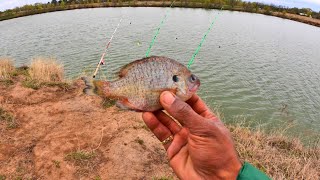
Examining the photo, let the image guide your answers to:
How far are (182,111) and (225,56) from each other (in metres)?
16.7

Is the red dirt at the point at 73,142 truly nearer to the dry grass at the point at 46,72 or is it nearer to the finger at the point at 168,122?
the dry grass at the point at 46,72

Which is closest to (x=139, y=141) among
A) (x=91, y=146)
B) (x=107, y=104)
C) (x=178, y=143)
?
(x=91, y=146)

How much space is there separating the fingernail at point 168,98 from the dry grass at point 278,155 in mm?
4155

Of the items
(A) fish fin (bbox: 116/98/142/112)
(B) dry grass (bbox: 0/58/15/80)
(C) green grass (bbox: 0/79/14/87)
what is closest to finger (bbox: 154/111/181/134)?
(A) fish fin (bbox: 116/98/142/112)

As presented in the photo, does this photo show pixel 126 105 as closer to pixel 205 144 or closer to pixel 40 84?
pixel 205 144

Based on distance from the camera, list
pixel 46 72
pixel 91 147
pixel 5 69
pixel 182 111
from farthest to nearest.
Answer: pixel 5 69, pixel 46 72, pixel 91 147, pixel 182 111

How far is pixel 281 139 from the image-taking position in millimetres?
8125

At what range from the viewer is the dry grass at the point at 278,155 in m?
6.09

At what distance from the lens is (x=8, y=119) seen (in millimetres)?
7680

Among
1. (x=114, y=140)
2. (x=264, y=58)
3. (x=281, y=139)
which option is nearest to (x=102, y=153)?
(x=114, y=140)

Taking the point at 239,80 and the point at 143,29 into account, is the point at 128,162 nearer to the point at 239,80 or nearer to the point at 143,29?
the point at 239,80

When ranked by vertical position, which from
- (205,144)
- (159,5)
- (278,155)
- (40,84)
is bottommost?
(278,155)

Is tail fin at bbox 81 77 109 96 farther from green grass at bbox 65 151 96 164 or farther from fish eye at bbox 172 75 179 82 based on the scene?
green grass at bbox 65 151 96 164

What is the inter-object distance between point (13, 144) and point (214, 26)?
2456 centimetres
